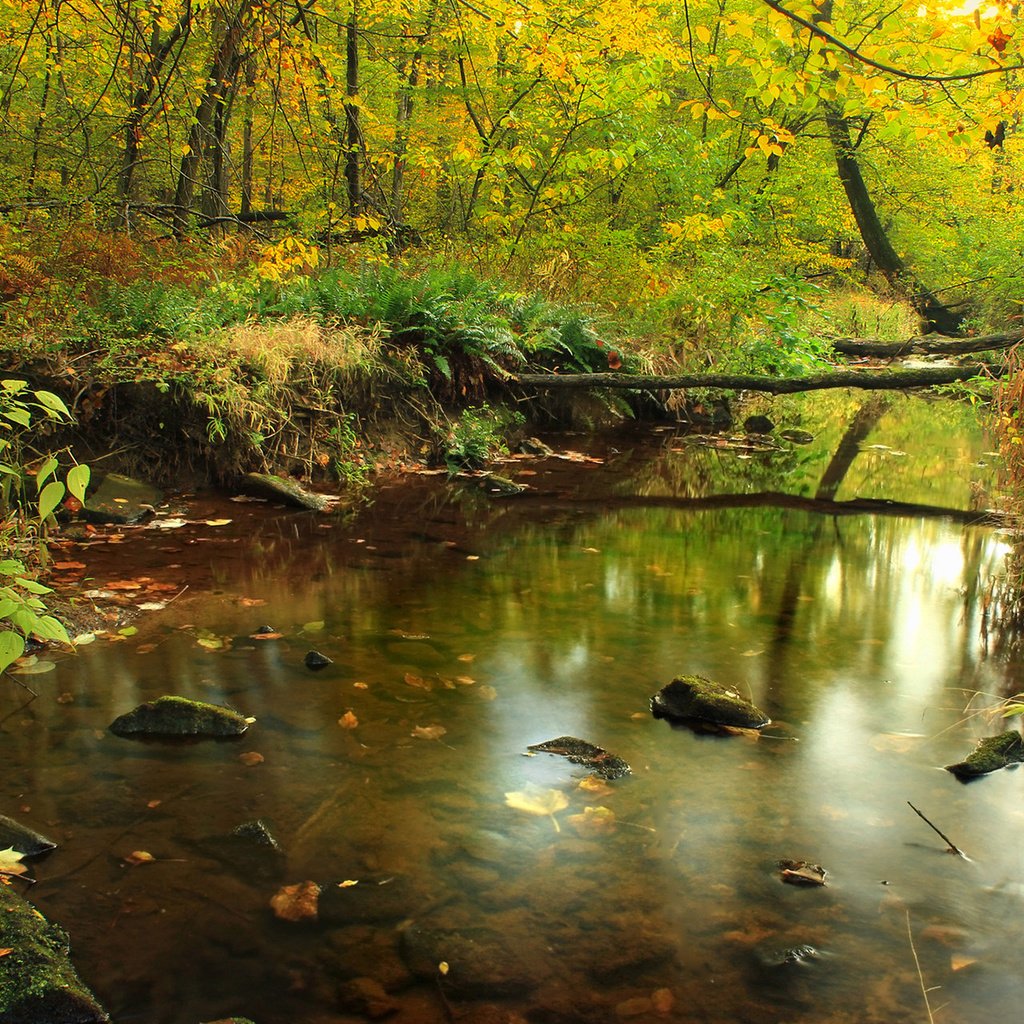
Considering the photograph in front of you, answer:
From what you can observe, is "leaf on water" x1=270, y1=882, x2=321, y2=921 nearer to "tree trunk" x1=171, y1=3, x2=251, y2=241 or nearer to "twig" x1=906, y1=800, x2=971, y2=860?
"twig" x1=906, y1=800, x2=971, y2=860

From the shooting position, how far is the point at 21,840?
2.70 meters

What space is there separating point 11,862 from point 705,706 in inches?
107

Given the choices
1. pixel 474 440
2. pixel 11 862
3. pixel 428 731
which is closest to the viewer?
pixel 11 862

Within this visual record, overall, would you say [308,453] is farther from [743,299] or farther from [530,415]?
[743,299]

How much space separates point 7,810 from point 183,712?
741 millimetres

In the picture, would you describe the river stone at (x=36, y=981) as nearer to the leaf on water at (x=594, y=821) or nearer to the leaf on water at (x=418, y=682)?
the leaf on water at (x=594, y=821)

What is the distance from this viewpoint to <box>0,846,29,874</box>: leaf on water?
2576 millimetres

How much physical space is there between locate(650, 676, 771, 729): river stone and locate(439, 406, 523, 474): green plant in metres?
5.52

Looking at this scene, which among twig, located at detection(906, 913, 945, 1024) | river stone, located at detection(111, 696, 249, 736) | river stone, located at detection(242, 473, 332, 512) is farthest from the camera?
river stone, located at detection(242, 473, 332, 512)

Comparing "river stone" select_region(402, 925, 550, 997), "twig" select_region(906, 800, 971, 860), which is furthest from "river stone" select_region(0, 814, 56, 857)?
"twig" select_region(906, 800, 971, 860)

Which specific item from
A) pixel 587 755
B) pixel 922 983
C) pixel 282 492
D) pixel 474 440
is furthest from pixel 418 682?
pixel 474 440

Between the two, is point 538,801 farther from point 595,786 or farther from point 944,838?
point 944,838

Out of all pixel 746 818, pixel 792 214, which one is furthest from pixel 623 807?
pixel 792 214

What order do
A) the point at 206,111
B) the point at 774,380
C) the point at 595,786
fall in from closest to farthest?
the point at 595,786 < the point at 774,380 < the point at 206,111
